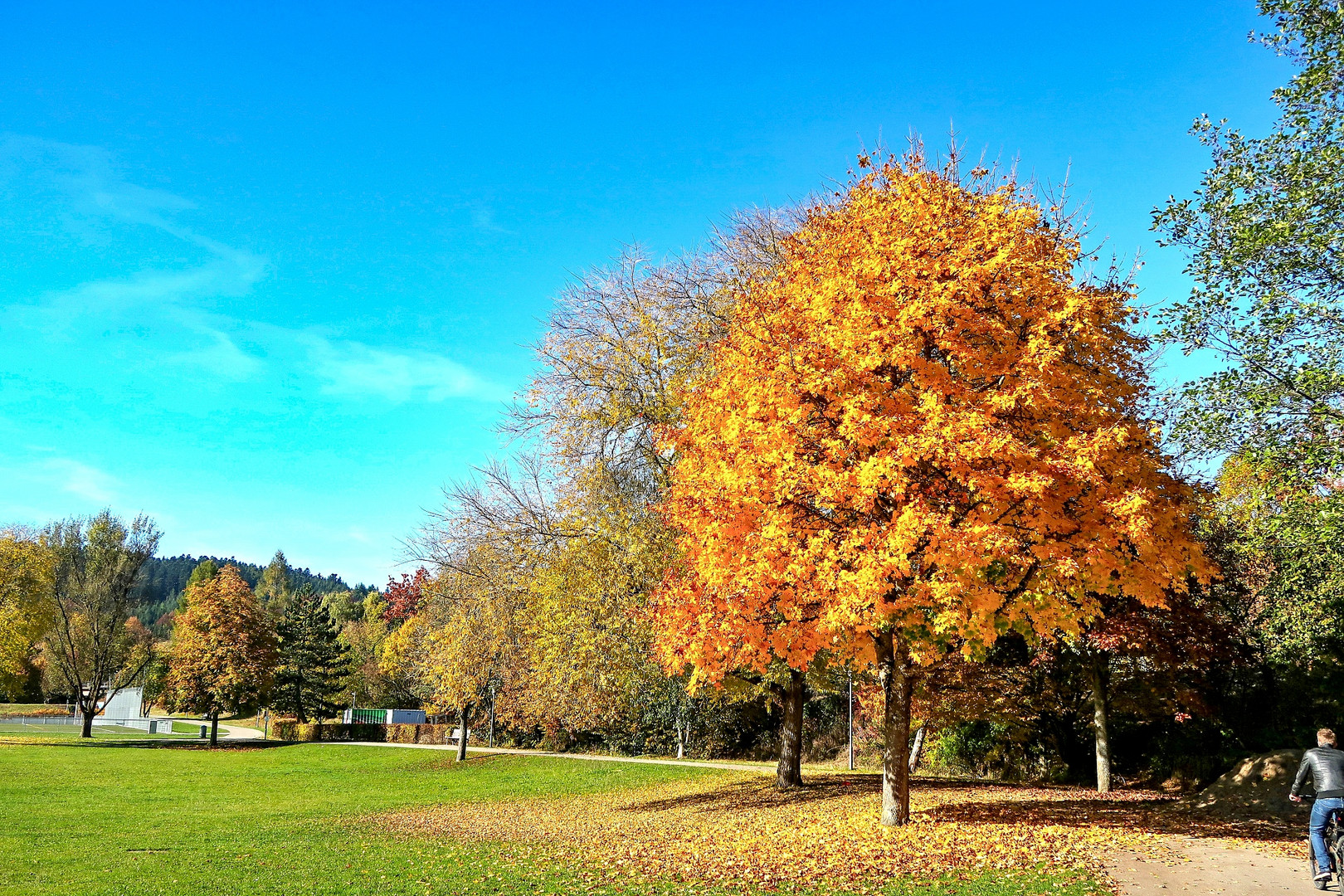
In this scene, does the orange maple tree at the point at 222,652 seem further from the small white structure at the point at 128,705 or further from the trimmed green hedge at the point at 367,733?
the small white structure at the point at 128,705

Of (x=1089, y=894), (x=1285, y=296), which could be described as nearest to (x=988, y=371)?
(x=1285, y=296)

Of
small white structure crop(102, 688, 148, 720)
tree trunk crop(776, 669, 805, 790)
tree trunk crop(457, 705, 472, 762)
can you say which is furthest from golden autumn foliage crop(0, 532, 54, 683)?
tree trunk crop(776, 669, 805, 790)

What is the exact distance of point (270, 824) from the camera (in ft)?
64.6

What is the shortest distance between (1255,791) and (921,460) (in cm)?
1008

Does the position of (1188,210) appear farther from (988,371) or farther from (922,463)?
(922,463)

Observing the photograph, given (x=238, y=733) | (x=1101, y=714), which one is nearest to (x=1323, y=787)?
(x=1101, y=714)

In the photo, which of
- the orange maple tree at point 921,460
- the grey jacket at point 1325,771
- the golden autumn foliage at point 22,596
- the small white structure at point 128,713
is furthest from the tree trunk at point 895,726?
the small white structure at point 128,713

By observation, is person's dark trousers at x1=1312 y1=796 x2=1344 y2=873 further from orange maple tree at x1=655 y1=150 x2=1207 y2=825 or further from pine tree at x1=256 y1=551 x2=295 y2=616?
pine tree at x1=256 y1=551 x2=295 y2=616

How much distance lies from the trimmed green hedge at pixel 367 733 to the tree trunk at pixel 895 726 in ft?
116

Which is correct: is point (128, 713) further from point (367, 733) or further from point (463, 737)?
point (463, 737)

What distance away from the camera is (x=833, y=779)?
20359mm

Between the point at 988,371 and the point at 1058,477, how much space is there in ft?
5.64

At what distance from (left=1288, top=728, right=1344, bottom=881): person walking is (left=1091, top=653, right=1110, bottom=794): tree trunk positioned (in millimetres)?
9210

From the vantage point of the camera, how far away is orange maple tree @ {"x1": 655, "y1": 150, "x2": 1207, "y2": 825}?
10828 mm
